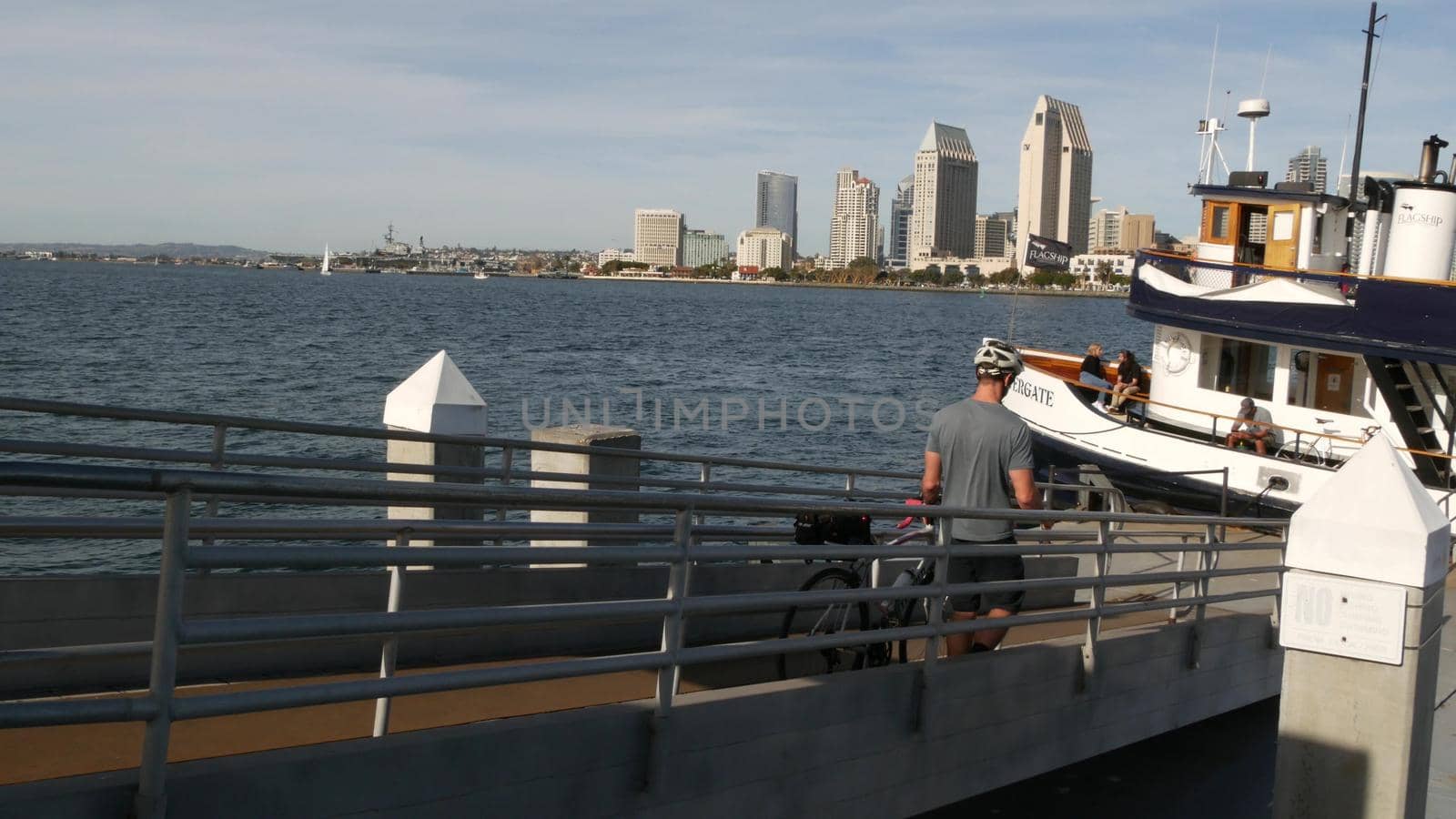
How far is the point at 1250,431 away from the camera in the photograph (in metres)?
18.6

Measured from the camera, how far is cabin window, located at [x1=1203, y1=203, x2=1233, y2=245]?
21.0 meters

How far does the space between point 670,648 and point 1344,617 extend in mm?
3160

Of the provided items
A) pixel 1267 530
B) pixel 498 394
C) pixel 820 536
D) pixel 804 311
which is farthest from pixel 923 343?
pixel 820 536

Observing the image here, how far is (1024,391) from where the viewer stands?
22.9 m

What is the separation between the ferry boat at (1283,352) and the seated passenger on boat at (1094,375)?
12 centimetres

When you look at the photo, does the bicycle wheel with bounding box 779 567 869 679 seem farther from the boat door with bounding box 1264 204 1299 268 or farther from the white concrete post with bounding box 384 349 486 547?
the boat door with bounding box 1264 204 1299 268

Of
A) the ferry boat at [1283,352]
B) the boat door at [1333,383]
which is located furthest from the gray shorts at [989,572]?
the boat door at [1333,383]

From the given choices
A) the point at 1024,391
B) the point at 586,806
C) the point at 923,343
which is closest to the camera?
the point at 586,806

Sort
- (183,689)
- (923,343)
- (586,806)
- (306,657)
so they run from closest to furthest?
1. (586,806)
2. (183,689)
3. (306,657)
4. (923,343)

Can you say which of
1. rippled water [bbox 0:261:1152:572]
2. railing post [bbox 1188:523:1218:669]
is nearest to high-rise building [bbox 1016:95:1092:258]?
rippled water [bbox 0:261:1152:572]

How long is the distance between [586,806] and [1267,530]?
47.8ft

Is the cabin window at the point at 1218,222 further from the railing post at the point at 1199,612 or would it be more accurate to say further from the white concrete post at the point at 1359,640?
the white concrete post at the point at 1359,640

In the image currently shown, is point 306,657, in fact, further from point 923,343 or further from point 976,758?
point 923,343

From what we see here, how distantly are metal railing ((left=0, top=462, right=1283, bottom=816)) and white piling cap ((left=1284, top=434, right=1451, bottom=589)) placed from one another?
1148mm
